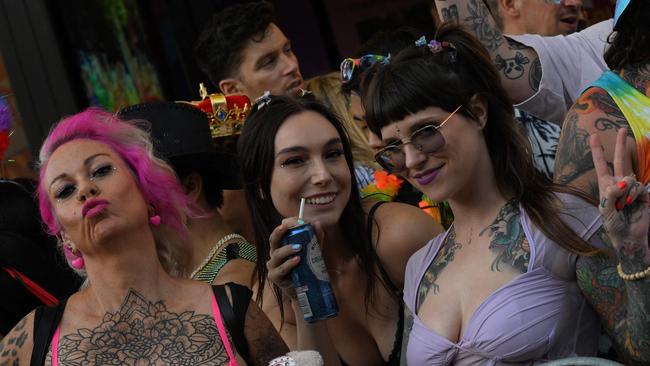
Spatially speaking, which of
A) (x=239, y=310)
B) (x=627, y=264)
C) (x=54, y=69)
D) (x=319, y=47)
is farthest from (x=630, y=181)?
(x=319, y=47)

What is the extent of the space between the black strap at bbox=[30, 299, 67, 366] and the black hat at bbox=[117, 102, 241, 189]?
3.78 feet

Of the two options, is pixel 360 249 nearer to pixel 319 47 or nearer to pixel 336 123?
pixel 336 123

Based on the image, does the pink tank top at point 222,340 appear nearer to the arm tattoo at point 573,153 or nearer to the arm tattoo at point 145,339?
the arm tattoo at point 145,339

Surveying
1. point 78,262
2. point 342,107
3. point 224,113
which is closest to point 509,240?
point 78,262

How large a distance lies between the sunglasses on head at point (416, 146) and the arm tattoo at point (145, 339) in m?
0.69

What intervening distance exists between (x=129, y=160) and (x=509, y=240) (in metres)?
1.16

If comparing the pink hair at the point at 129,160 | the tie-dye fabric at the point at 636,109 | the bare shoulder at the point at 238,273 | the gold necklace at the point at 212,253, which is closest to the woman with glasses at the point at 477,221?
the tie-dye fabric at the point at 636,109

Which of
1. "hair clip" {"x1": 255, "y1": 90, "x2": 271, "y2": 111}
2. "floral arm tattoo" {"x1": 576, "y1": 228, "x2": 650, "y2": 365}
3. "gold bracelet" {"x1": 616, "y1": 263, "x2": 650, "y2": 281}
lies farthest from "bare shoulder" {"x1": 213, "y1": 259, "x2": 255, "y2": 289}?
"gold bracelet" {"x1": 616, "y1": 263, "x2": 650, "y2": 281}

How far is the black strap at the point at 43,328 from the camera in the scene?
2982 millimetres

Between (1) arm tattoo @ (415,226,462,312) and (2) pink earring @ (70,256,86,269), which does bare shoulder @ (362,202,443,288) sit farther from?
(2) pink earring @ (70,256,86,269)

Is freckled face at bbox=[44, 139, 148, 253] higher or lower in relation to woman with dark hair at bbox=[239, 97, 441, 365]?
higher

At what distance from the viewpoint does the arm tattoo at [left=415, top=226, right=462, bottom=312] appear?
10.3ft

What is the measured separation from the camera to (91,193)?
9.96 ft

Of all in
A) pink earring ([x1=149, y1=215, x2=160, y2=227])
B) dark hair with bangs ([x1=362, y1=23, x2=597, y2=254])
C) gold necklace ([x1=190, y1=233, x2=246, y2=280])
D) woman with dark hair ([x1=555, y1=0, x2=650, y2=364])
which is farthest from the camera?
gold necklace ([x1=190, y1=233, x2=246, y2=280])
